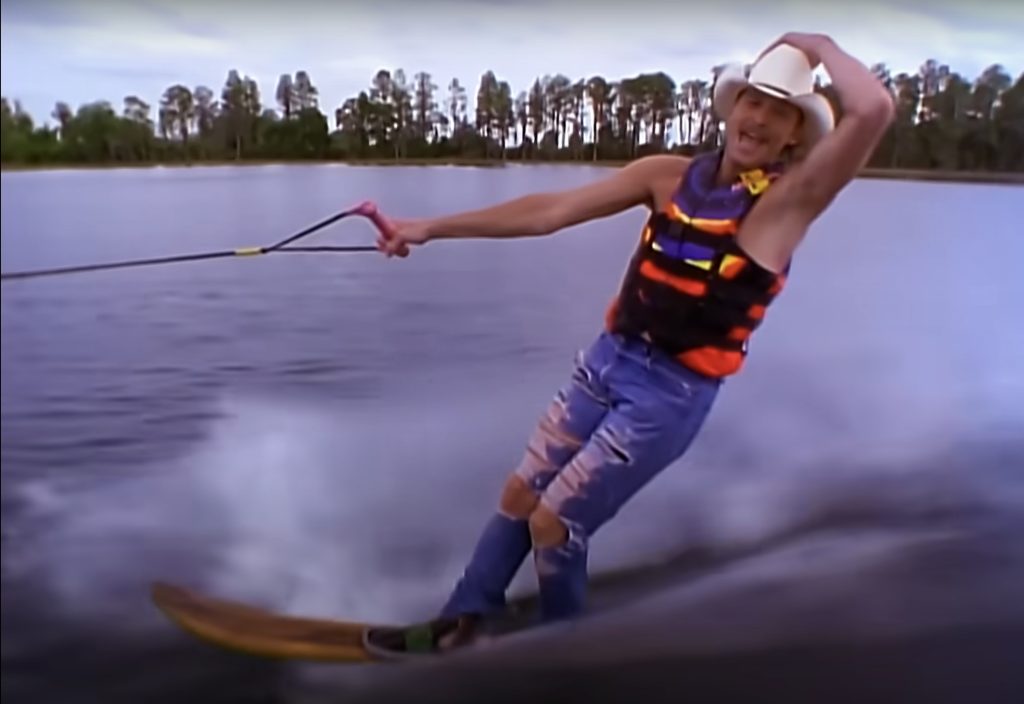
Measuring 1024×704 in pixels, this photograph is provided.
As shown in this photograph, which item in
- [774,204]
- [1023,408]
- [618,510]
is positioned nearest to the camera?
[774,204]

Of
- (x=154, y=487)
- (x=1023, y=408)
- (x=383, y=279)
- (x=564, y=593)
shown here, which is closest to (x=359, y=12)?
(x=383, y=279)

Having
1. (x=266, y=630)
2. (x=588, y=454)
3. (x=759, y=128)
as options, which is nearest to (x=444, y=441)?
(x=588, y=454)

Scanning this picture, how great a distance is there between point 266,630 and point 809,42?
86 cm

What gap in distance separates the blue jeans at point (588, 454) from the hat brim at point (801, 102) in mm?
264

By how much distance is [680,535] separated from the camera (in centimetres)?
115

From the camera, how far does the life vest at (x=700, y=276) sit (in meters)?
1.00

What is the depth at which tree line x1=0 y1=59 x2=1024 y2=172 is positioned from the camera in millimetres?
1049

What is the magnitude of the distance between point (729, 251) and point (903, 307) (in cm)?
31

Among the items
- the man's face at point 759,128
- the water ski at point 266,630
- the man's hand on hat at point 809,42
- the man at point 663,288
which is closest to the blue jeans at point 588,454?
the man at point 663,288

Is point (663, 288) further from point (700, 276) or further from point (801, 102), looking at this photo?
point (801, 102)

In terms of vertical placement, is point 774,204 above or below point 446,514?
above

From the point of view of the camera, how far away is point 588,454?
Result: 1062 millimetres

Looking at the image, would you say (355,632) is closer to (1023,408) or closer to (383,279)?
(383,279)

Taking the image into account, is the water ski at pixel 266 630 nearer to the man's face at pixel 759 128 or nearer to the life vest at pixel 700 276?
the life vest at pixel 700 276
